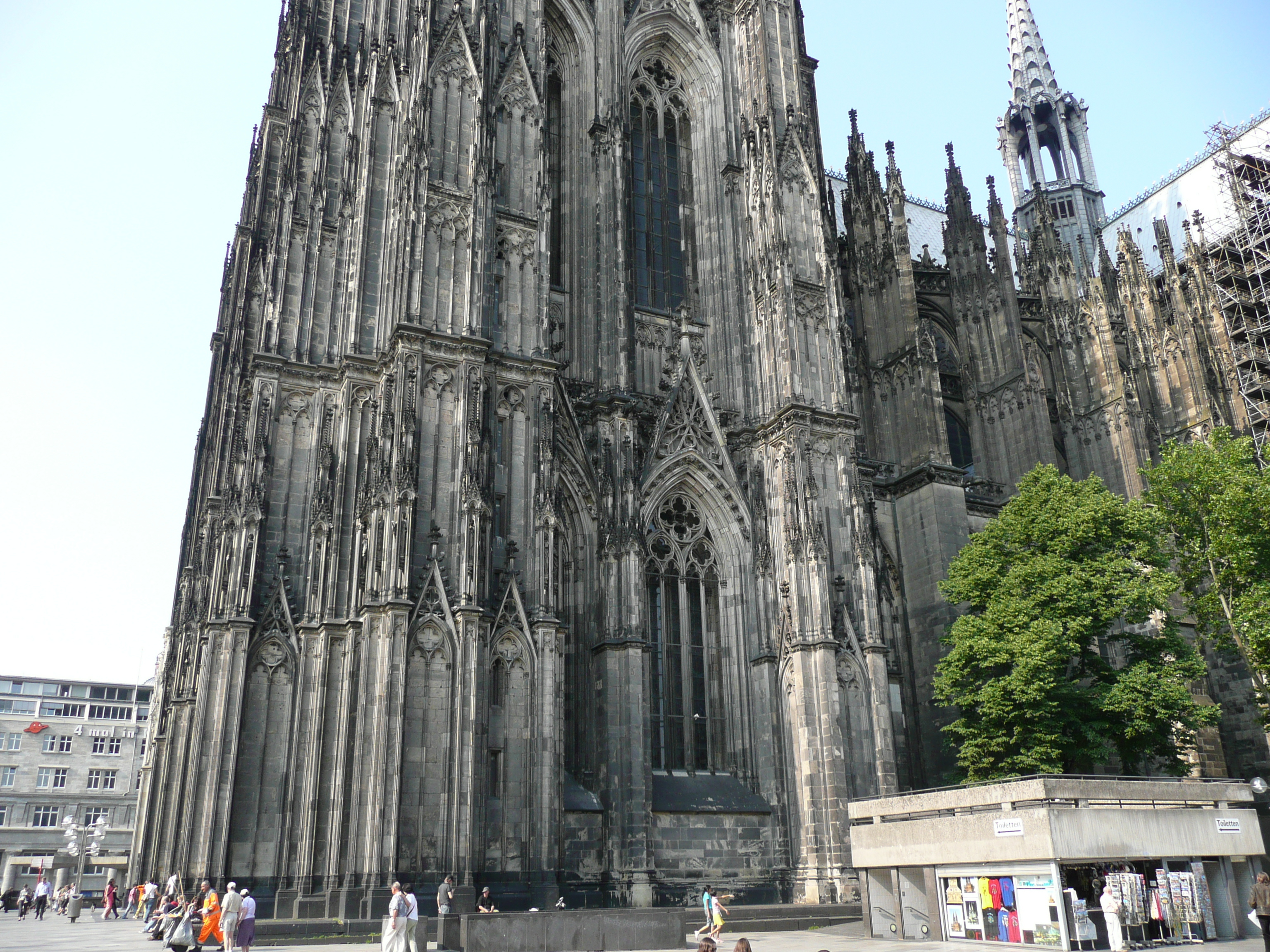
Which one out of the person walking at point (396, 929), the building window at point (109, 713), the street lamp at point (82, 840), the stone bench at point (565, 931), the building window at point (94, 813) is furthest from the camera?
the building window at point (109, 713)

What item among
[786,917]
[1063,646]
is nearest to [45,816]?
[786,917]

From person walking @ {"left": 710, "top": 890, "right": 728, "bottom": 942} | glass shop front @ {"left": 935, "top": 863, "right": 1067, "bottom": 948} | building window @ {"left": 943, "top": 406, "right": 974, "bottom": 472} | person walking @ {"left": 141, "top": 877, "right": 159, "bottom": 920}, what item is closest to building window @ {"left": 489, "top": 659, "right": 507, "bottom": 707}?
person walking @ {"left": 710, "top": 890, "right": 728, "bottom": 942}

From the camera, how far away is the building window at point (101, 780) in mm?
84062

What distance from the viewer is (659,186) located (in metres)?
33.6

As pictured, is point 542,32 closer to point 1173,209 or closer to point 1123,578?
point 1123,578

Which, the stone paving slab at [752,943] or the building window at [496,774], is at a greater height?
the building window at [496,774]

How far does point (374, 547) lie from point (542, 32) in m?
16.5

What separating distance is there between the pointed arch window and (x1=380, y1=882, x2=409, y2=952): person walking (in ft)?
36.6

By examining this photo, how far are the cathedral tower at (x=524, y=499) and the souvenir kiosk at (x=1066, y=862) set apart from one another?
14.9 ft

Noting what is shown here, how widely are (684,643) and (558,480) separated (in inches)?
228

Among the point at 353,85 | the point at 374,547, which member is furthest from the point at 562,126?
the point at 374,547

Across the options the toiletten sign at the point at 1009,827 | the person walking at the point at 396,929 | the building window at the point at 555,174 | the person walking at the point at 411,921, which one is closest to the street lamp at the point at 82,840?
the person walking at the point at 411,921

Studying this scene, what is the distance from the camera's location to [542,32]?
97.7ft

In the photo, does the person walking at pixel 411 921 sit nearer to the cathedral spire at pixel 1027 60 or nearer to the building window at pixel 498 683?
the building window at pixel 498 683
